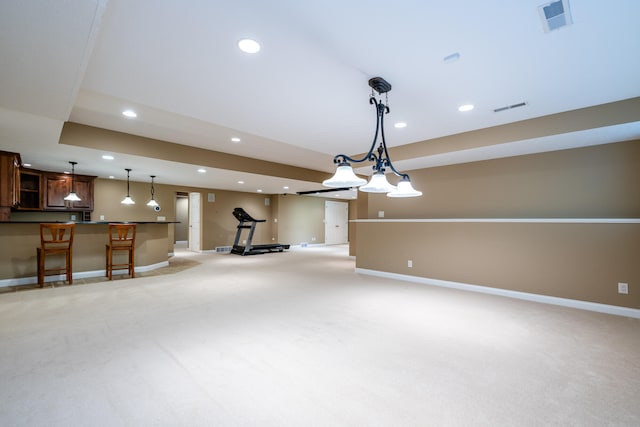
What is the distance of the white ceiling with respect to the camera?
178 cm

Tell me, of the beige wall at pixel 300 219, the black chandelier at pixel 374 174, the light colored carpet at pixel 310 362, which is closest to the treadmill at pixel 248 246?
the beige wall at pixel 300 219

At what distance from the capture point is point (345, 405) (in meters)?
1.75

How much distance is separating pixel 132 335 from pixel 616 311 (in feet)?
17.9

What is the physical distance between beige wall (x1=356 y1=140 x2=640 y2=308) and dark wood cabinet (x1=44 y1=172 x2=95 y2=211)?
750cm

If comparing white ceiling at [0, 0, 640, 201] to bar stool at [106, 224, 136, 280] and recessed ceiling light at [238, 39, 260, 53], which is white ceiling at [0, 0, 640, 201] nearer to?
recessed ceiling light at [238, 39, 260, 53]

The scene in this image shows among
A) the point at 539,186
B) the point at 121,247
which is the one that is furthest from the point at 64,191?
the point at 539,186

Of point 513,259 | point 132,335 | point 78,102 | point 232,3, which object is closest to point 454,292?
point 513,259

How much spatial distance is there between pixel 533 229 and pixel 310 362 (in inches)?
148

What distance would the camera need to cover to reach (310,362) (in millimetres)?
2264

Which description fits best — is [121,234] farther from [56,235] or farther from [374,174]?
[374,174]

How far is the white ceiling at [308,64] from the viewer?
1.78m

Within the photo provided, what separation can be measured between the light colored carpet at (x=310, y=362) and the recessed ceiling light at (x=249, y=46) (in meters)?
2.40

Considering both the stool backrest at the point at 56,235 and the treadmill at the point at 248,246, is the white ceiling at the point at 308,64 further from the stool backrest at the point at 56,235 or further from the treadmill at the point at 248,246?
the treadmill at the point at 248,246

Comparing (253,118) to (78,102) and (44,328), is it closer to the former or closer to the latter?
(78,102)
